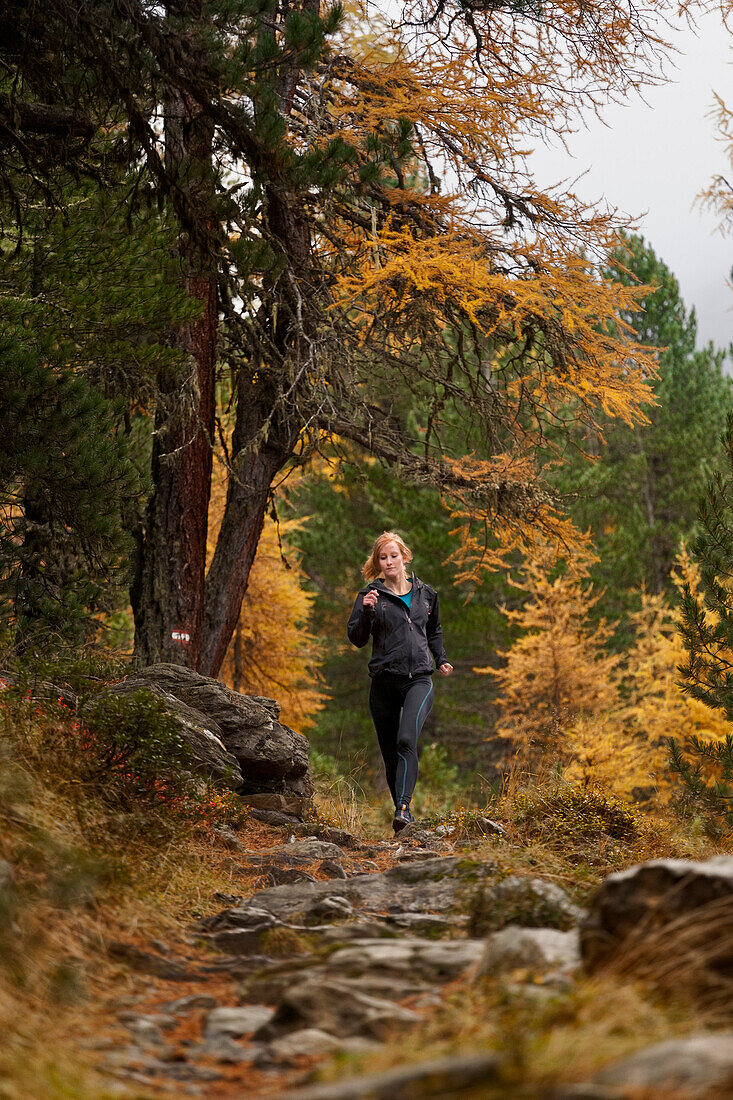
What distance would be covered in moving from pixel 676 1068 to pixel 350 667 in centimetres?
2416

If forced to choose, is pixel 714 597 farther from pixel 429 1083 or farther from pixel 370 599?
pixel 429 1083

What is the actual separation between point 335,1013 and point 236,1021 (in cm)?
33

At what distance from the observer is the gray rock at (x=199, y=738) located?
19.5 feet

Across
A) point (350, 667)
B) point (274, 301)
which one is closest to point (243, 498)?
point (274, 301)

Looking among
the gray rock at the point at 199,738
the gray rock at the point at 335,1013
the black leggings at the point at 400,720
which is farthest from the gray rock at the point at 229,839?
the gray rock at the point at 335,1013

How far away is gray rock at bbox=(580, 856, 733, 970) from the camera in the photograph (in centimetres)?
251

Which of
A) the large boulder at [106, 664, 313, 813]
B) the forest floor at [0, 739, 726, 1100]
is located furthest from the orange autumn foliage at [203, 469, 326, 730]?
the forest floor at [0, 739, 726, 1100]

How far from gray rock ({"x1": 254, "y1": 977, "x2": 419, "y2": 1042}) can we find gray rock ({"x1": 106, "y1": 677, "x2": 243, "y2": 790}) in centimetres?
320

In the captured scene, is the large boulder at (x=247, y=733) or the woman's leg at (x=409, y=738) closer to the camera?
the woman's leg at (x=409, y=738)

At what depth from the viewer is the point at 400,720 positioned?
6.68 meters

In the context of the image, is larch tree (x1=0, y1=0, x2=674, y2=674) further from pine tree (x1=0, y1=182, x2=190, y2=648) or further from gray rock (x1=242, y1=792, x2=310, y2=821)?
gray rock (x1=242, y1=792, x2=310, y2=821)

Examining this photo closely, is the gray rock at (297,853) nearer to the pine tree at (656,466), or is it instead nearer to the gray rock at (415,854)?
the gray rock at (415,854)

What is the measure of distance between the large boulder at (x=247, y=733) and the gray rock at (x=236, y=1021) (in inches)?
149

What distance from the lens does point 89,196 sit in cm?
670
